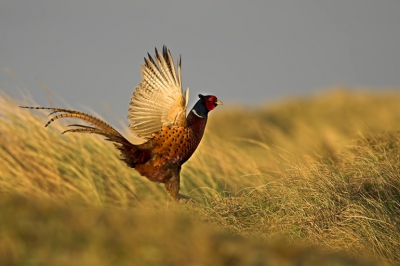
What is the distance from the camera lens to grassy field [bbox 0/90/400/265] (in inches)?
104

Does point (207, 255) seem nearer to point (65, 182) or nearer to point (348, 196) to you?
point (348, 196)

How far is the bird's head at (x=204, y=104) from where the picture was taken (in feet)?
17.6

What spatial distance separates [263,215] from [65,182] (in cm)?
207

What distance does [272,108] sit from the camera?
22.7 m

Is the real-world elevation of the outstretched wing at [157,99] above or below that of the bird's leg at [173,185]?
above

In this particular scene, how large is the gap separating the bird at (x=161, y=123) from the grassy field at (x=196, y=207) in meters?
0.35

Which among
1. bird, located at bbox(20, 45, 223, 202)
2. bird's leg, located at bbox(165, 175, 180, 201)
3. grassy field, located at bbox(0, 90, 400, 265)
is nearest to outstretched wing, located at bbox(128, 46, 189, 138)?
bird, located at bbox(20, 45, 223, 202)

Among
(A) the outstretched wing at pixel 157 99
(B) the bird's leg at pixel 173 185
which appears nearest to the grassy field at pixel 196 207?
(B) the bird's leg at pixel 173 185

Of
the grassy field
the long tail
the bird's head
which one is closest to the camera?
the grassy field

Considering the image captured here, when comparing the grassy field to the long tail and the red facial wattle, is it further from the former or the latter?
the red facial wattle

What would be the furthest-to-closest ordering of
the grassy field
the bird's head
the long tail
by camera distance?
the bird's head, the long tail, the grassy field

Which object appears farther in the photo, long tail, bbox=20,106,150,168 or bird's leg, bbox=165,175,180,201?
bird's leg, bbox=165,175,180,201

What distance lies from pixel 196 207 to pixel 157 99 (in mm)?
906

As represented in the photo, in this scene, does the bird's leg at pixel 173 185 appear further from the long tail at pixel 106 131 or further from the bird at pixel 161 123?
the long tail at pixel 106 131
